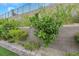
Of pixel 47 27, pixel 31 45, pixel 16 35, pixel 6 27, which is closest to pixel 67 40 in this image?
pixel 47 27

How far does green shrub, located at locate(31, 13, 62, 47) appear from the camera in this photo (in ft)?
8.27

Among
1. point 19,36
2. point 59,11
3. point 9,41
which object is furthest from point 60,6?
point 9,41

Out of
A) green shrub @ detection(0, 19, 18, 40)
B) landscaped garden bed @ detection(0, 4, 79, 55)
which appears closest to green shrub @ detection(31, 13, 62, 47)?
landscaped garden bed @ detection(0, 4, 79, 55)

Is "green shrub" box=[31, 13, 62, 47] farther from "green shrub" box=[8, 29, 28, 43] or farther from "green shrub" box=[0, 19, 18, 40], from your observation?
"green shrub" box=[0, 19, 18, 40]

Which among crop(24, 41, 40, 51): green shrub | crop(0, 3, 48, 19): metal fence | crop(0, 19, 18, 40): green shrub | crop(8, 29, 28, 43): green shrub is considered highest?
crop(0, 3, 48, 19): metal fence

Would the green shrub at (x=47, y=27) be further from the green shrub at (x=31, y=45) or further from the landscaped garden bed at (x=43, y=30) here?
the green shrub at (x=31, y=45)

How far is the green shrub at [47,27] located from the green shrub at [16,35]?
0.63ft

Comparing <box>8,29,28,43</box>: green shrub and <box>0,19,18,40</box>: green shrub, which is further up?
<box>0,19,18,40</box>: green shrub

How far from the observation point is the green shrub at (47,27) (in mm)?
2520

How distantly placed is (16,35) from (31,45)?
254mm

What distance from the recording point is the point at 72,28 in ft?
8.37

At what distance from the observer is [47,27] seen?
2.52 metres

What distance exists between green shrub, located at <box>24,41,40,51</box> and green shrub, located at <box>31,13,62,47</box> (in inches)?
4.5

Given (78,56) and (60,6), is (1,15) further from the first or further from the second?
(78,56)
